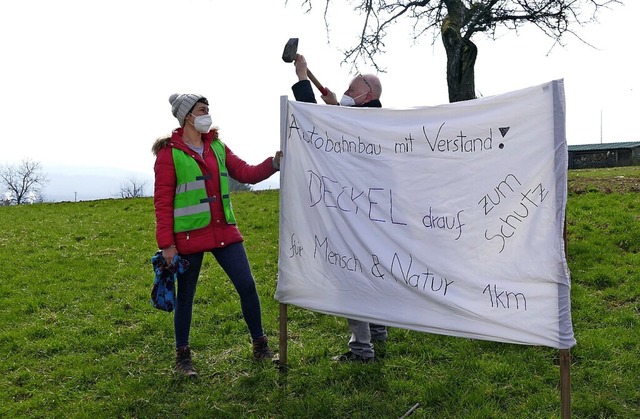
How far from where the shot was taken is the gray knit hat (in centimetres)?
432

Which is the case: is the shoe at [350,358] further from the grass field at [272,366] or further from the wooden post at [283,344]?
the wooden post at [283,344]

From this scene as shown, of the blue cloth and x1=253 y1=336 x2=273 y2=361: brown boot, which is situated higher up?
the blue cloth

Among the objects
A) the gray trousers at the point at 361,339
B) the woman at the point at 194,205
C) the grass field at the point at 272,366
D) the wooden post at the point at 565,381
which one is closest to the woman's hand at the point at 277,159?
the woman at the point at 194,205

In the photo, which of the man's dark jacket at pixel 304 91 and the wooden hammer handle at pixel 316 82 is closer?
the man's dark jacket at pixel 304 91

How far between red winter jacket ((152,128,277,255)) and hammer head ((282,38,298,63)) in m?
0.90

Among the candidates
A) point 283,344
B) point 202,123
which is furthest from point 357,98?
point 283,344

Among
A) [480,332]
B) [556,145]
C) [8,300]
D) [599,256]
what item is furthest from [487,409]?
[8,300]

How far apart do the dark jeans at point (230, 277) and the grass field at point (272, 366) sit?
429 mm

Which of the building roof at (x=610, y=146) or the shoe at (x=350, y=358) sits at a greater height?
the building roof at (x=610, y=146)

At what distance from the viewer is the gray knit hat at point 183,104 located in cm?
432

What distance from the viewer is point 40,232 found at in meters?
11.5

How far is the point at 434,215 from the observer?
3.73 meters

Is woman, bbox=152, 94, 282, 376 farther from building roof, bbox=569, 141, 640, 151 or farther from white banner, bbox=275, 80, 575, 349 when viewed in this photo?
building roof, bbox=569, 141, 640, 151

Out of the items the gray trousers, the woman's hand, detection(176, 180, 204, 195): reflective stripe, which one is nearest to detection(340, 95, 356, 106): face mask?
the woman's hand
